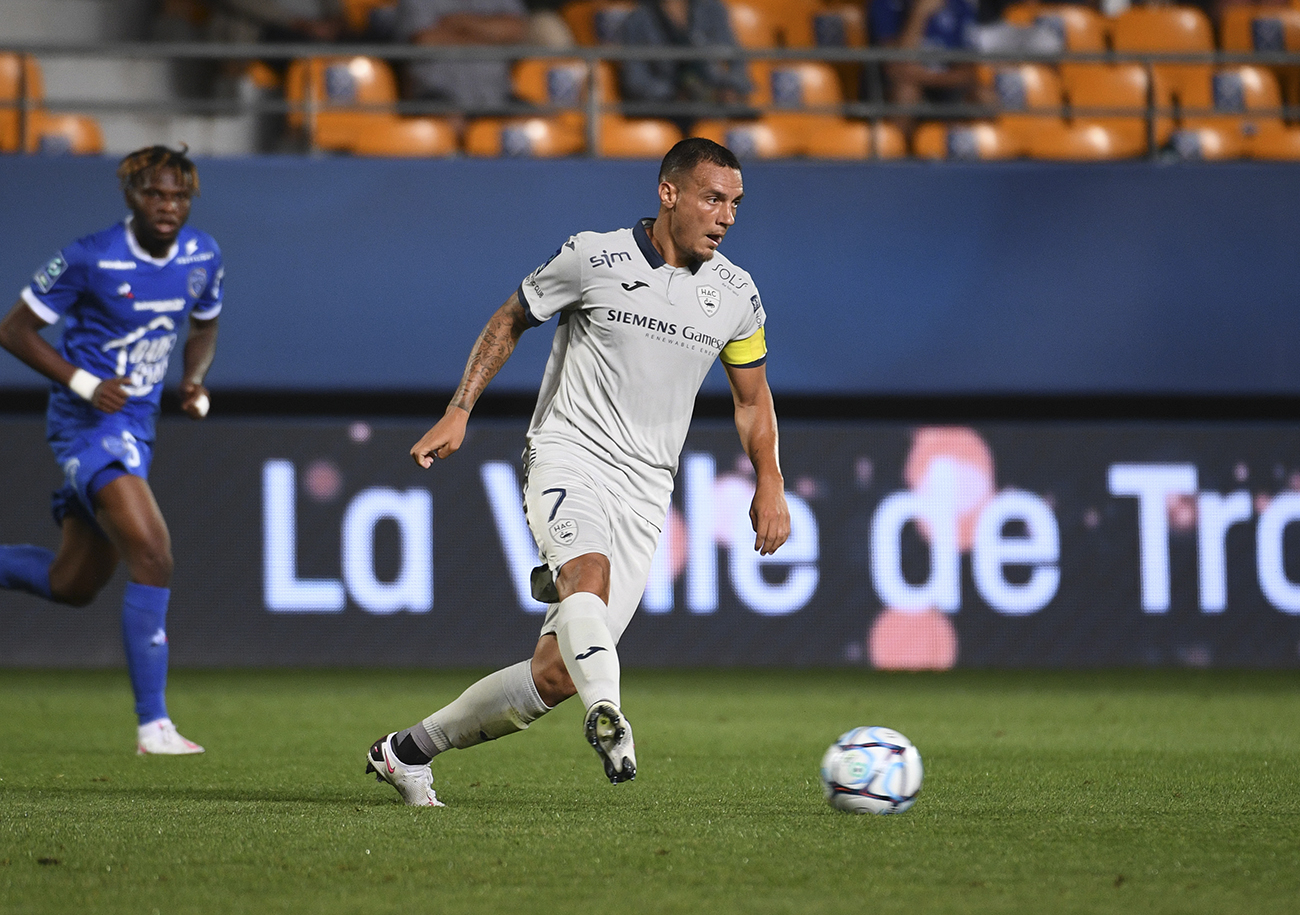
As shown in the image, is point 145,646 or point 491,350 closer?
point 491,350

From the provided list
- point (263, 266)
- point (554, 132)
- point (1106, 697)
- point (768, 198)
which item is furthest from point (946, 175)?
point (263, 266)

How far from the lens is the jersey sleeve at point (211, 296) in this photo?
639 cm

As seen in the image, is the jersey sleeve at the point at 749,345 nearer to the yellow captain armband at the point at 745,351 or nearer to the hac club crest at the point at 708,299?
the yellow captain armband at the point at 745,351

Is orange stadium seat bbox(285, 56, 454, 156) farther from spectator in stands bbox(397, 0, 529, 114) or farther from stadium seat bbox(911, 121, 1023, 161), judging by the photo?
stadium seat bbox(911, 121, 1023, 161)

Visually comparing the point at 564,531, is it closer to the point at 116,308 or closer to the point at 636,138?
the point at 116,308

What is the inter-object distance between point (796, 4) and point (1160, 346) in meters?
3.82

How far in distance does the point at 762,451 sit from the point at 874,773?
0.94 meters

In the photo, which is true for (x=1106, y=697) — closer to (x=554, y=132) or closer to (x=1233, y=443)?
(x=1233, y=443)

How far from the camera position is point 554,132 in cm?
1069

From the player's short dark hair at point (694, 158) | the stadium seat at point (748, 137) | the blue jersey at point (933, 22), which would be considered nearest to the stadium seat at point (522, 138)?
the stadium seat at point (748, 137)

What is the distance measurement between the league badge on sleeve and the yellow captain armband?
2707 millimetres

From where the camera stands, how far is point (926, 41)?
11250 mm

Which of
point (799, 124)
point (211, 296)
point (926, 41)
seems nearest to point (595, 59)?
point (799, 124)

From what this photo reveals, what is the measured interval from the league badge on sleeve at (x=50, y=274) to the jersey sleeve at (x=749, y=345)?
2.71 m
